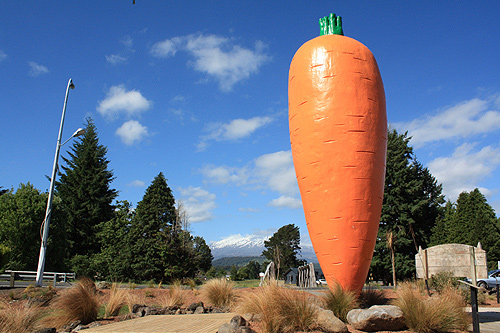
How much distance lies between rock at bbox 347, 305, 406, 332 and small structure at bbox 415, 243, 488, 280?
4562mm

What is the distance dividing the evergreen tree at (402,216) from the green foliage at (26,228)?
77.0ft

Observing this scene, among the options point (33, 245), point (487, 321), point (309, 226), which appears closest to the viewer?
point (487, 321)

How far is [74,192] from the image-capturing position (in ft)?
106

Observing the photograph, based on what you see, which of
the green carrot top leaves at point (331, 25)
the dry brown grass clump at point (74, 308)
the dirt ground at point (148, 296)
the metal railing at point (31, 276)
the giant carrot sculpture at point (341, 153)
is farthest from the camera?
the metal railing at point (31, 276)

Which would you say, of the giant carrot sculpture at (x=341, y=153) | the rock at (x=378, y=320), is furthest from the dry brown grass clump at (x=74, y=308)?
the rock at (x=378, y=320)

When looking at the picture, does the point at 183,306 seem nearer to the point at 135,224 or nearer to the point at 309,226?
the point at 309,226

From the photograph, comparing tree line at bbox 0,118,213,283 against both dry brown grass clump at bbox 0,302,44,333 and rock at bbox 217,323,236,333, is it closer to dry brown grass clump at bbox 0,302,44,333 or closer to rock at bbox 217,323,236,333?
dry brown grass clump at bbox 0,302,44,333

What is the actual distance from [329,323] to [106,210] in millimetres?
31942

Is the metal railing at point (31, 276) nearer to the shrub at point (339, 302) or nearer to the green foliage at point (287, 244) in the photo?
the shrub at point (339, 302)

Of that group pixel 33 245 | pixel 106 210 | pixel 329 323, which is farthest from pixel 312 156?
pixel 106 210

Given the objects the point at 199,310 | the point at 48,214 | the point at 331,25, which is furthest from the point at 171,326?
the point at 48,214

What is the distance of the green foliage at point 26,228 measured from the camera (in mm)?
20734

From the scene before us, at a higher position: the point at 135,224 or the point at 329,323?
the point at 135,224

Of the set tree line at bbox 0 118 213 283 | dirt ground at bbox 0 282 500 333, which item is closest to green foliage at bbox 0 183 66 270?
tree line at bbox 0 118 213 283
